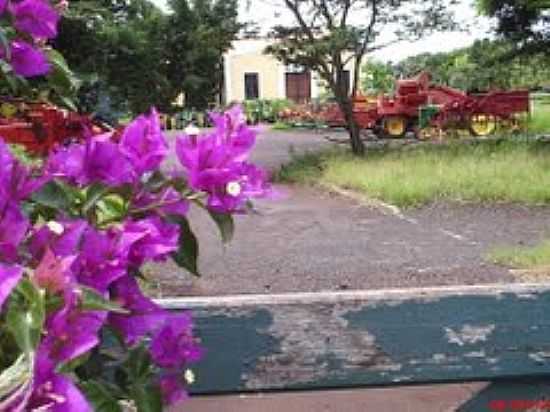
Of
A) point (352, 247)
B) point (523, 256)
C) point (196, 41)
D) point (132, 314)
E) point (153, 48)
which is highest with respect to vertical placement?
point (196, 41)

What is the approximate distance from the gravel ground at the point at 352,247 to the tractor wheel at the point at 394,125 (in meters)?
17.2

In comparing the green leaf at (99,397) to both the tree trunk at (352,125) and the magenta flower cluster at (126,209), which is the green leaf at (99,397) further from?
the tree trunk at (352,125)

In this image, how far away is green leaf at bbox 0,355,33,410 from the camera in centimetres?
78

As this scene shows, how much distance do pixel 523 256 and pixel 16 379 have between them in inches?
326

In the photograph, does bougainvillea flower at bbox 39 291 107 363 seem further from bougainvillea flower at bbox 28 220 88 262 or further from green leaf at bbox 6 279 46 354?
bougainvillea flower at bbox 28 220 88 262

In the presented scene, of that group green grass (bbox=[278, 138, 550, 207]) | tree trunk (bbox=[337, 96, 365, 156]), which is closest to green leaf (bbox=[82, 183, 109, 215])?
green grass (bbox=[278, 138, 550, 207])

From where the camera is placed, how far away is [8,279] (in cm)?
85

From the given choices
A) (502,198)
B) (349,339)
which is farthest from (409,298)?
(502,198)

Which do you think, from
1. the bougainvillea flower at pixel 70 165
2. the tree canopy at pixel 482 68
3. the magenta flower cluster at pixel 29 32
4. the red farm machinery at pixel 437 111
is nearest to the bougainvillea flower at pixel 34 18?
the magenta flower cluster at pixel 29 32

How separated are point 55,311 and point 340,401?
2701 millimetres

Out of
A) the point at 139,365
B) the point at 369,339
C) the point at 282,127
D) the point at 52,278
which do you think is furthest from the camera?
the point at 282,127

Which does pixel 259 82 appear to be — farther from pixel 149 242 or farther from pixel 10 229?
pixel 10 229

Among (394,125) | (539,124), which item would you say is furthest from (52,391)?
(539,124)

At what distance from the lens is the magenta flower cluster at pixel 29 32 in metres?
1.35
